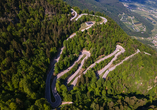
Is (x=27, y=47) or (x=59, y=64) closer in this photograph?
(x=27, y=47)

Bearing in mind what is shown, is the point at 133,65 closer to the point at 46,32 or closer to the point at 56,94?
the point at 56,94

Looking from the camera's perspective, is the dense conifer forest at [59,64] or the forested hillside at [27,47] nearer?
the forested hillside at [27,47]

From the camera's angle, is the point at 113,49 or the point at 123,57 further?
the point at 113,49

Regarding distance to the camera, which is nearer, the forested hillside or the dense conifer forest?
the forested hillside

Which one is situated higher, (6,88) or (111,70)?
(6,88)

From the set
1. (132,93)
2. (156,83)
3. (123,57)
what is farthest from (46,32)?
(156,83)

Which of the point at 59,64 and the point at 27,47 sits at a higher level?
the point at 27,47

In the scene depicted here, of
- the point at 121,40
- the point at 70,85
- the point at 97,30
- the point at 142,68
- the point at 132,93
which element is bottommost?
the point at 132,93

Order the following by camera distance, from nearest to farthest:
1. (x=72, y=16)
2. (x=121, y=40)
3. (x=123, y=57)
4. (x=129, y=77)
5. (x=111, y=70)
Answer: (x=129, y=77), (x=111, y=70), (x=123, y=57), (x=121, y=40), (x=72, y=16)
